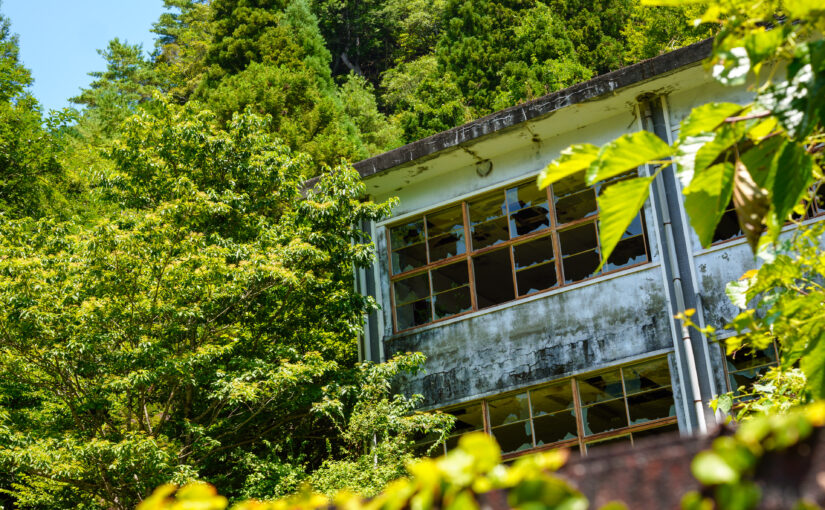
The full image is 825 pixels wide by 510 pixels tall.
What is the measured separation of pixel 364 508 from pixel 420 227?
11.4 metres

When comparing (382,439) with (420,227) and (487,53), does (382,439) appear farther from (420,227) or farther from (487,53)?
(487,53)

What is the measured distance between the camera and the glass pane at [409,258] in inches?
496

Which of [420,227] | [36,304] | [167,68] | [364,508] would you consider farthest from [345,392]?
[167,68]

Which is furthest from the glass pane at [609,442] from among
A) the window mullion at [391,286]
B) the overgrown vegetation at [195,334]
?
the window mullion at [391,286]

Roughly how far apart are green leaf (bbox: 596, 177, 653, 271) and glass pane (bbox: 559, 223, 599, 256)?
9108 millimetres

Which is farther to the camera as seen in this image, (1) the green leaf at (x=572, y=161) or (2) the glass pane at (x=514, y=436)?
(2) the glass pane at (x=514, y=436)

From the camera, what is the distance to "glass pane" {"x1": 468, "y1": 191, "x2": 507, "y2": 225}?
11938 mm

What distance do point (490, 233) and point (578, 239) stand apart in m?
1.31

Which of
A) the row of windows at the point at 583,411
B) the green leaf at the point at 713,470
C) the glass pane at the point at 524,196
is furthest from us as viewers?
the glass pane at the point at 524,196

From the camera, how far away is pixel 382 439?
36.1 feet

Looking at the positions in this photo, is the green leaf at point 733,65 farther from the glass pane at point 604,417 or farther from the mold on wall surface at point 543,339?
the glass pane at point 604,417

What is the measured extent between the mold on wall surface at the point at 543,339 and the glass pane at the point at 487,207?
1.41 m

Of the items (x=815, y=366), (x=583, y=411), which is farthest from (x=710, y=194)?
(x=583, y=411)

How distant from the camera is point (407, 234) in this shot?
12898 mm
